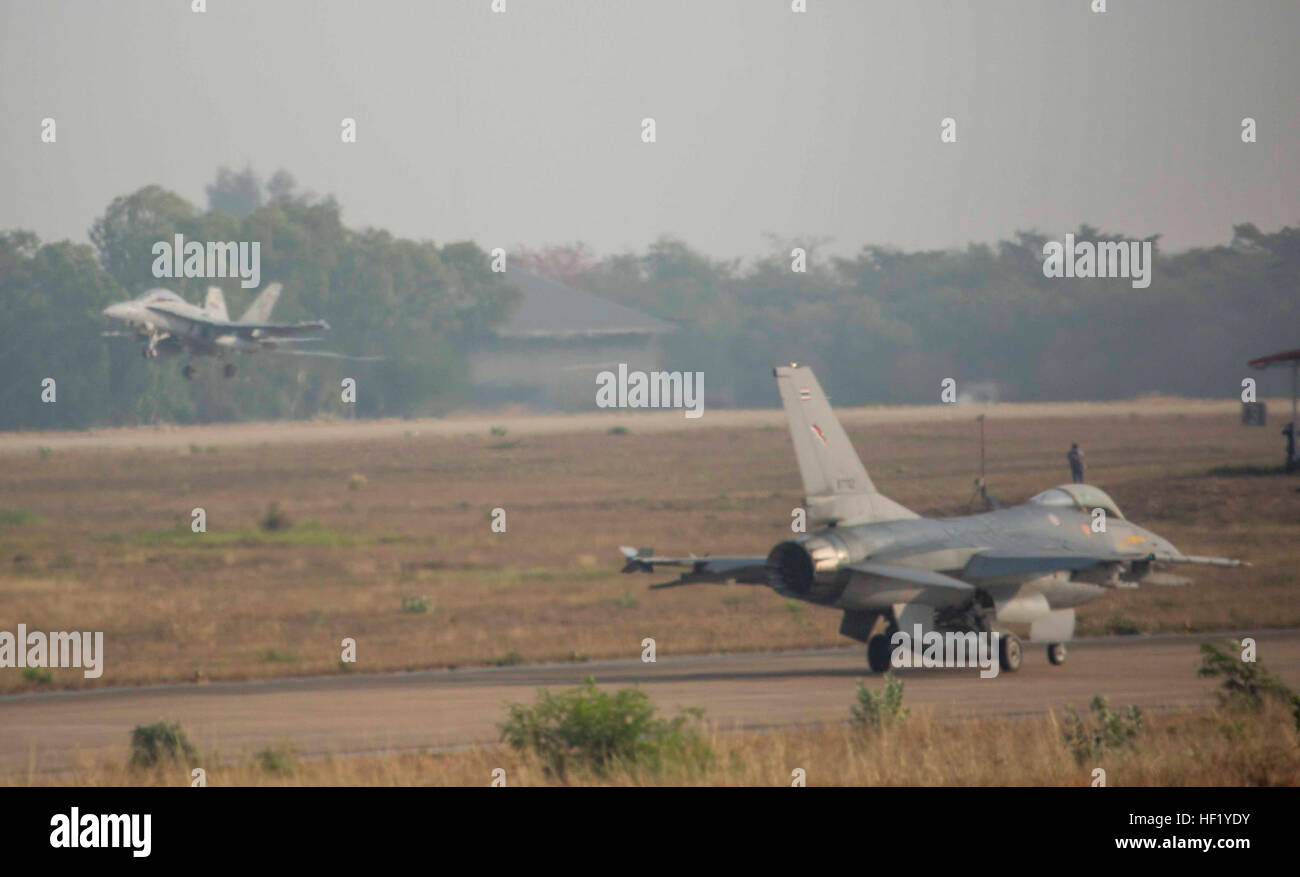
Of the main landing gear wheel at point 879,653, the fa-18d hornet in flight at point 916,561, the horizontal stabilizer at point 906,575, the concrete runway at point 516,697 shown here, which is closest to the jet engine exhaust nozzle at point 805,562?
the fa-18d hornet in flight at point 916,561

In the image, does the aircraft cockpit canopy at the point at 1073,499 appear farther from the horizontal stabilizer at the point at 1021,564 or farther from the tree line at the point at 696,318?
the tree line at the point at 696,318

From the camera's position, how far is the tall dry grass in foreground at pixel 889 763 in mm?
15438

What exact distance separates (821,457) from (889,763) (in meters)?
7.85

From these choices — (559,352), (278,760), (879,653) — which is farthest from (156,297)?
(278,760)

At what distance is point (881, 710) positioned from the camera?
18.7 m

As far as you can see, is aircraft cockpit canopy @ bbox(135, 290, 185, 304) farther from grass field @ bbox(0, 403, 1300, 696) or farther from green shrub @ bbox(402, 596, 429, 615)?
green shrub @ bbox(402, 596, 429, 615)

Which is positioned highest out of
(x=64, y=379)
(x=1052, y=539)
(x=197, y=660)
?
(x=64, y=379)

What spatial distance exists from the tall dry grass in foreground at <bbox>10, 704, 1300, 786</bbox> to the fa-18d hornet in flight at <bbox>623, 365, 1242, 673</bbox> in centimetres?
435

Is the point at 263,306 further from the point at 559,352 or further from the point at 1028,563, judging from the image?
the point at 1028,563
